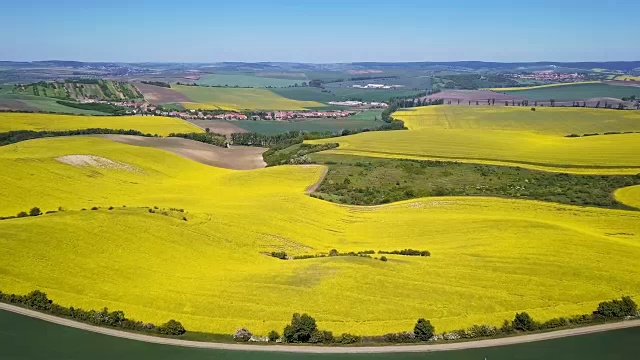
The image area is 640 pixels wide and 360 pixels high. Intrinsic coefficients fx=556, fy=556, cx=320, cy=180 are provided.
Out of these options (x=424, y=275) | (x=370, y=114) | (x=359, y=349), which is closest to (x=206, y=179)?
(x=424, y=275)

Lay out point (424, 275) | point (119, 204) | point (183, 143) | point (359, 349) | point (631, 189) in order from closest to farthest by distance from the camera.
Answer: point (359, 349)
point (424, 275)
point (119, 204)
point (631, 189)
point (183, 143)

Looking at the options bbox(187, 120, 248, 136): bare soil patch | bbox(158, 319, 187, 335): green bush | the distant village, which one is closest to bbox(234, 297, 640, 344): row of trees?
bbox(158, 319, 187, 335): green bush

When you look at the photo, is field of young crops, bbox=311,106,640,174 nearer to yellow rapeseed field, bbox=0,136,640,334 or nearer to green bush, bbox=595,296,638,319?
yellow rapeseed field, bbox=0,136,640,334

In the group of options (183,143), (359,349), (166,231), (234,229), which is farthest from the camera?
(183,143)

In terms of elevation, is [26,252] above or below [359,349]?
above

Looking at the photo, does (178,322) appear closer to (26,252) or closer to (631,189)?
(26,252)

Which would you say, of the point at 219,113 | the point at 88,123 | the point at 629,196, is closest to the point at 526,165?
the point at 629,196
